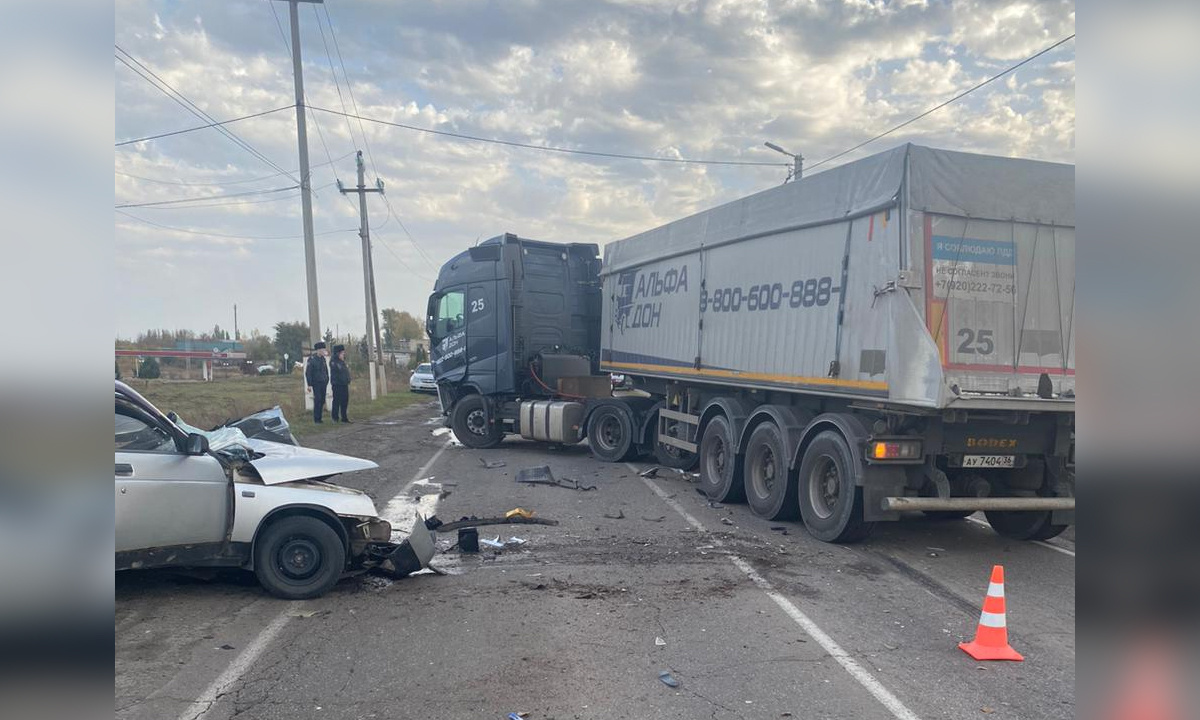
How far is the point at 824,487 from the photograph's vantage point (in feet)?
26.7

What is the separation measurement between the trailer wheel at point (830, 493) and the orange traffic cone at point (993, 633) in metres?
2.53

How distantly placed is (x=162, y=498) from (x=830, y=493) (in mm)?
6114

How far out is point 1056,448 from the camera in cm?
738

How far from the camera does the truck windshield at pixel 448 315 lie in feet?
51.9

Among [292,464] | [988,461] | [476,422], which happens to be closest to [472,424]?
[476,422]

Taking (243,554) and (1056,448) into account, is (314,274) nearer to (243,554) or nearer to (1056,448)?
(243,554)

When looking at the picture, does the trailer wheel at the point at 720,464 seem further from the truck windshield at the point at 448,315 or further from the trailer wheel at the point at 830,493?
the truck windshield at the point at 448,315

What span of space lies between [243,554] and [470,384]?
10134 mm

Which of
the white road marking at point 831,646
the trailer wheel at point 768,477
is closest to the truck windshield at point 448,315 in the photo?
the trailer wheel at point 768,477

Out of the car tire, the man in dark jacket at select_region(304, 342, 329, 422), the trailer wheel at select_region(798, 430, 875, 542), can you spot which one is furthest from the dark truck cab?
the car tire

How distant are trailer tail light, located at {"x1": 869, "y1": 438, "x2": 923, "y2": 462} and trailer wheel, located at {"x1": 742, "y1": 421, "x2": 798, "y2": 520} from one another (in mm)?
1435

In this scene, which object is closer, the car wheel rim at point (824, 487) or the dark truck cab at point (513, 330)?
the car wheel rim at point (824, 487)
